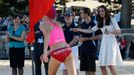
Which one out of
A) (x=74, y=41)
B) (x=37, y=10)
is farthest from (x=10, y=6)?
(x=37, y=10)

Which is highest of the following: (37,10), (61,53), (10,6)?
(37,10)

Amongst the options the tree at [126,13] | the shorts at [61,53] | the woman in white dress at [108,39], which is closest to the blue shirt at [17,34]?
the woman in white dress at [108,39]

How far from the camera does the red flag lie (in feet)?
32.0

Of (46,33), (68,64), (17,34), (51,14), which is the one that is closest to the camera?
(46,33)

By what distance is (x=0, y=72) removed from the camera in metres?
15.1

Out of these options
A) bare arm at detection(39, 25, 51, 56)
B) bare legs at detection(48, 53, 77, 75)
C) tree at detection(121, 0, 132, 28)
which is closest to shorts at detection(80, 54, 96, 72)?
bare legs at detection(48, 53, 77, 75)

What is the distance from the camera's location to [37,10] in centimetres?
1021

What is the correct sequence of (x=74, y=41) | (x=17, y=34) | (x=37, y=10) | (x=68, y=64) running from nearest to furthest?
(x=68, y=64)
(x=37, y=10)
(x=74, y=41)
(x=17, y=34)

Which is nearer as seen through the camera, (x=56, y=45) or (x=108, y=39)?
(x=56, y=45)

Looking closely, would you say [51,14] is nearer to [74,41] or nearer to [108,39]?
[74,41]

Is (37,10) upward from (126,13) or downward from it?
upward

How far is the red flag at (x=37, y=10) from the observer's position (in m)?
9.76

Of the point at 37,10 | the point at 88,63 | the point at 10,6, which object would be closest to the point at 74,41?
the point at 88,63

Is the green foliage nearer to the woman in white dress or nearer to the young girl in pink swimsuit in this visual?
the woman in white dress
